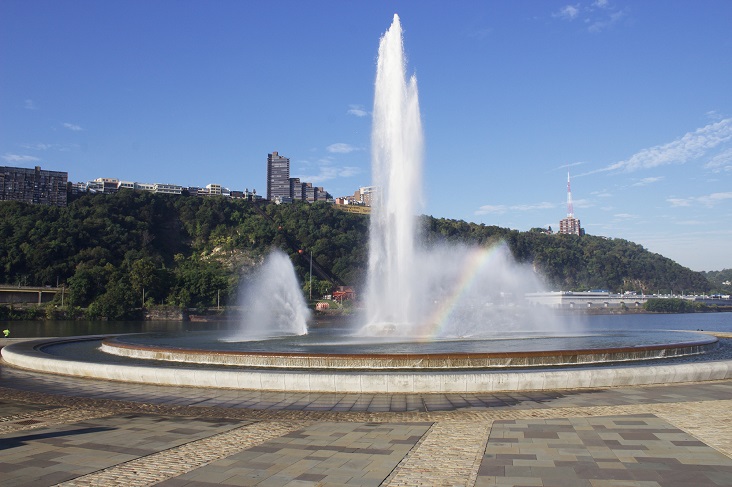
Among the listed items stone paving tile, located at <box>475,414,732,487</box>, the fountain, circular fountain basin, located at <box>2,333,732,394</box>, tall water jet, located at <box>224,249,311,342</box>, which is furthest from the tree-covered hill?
stone paving tile, located at <box>475,414,732,487</box>

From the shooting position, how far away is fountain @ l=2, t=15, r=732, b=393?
14289 millimetres

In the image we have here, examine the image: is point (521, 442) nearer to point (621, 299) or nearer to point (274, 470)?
point (274, 470)

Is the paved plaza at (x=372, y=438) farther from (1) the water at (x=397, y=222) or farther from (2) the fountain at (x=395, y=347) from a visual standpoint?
(1) the water at (x=397, y=222)

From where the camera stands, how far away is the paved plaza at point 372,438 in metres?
7.22

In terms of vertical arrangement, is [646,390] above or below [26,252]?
below

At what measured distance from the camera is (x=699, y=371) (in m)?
15.0

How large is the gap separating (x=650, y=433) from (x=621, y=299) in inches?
6194

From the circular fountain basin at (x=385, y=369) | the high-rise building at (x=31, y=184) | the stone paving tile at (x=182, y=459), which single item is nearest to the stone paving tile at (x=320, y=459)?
the stone paving tile at (x=182, y=459)

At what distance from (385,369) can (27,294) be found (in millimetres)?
106006

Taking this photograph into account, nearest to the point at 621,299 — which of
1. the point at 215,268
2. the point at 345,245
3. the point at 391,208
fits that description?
the point at 345,245

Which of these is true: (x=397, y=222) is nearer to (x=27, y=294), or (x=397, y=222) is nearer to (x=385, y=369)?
(x=385, y=369)

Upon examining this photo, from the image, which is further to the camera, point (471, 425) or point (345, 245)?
point (345, 245)

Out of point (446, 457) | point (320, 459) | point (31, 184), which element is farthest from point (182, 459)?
point (31, 184)

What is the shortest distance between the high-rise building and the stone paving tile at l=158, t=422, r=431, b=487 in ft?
688
